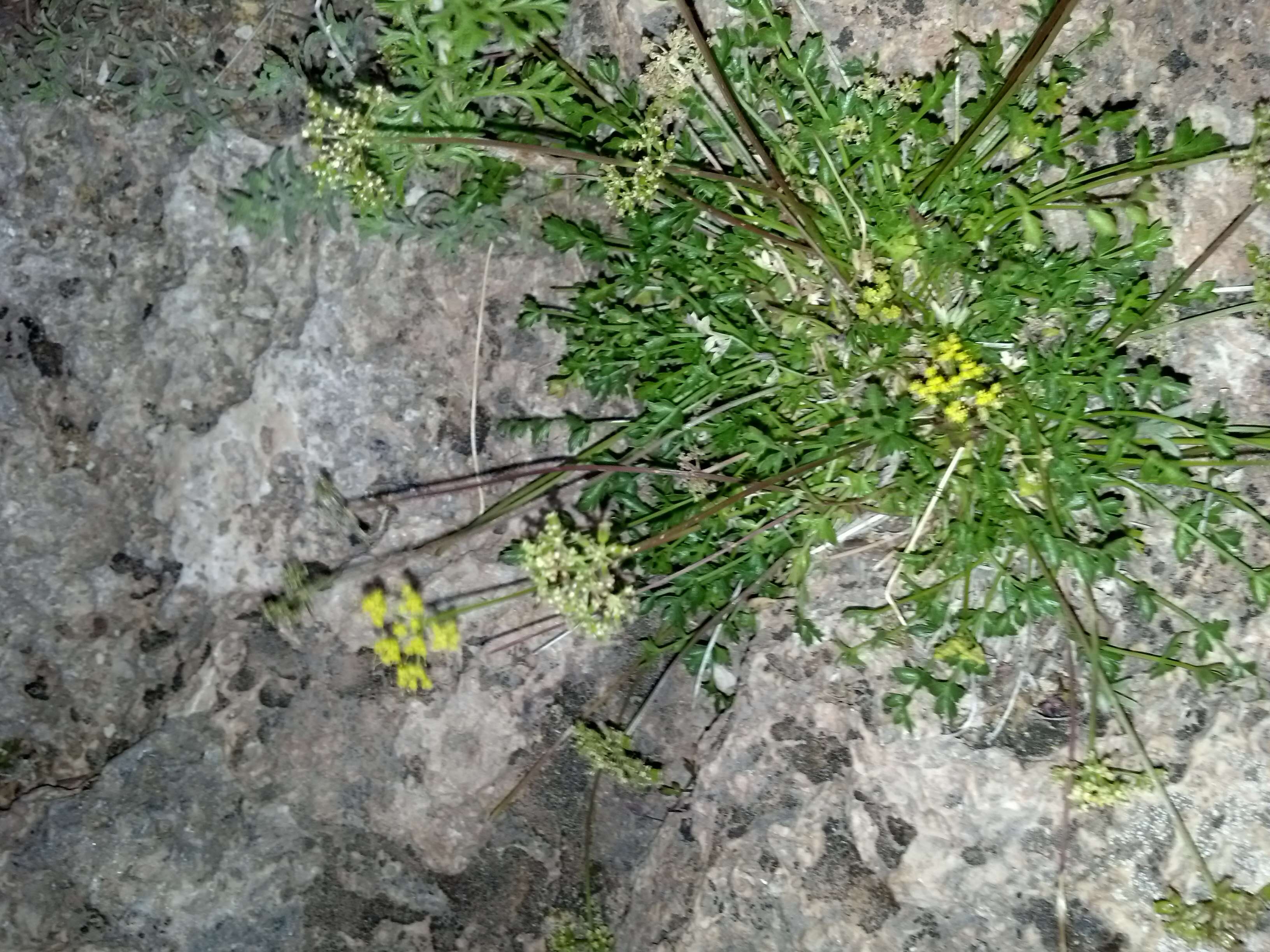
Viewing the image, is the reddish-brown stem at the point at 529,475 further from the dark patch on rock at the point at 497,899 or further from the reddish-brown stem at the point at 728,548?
the dark patch on rock at the point at 497,899

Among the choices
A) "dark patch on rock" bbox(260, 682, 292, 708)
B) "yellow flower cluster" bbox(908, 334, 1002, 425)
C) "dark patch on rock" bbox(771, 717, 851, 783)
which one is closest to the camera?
"yellow flower cluster" bbox(908, 334, 1002, 425)

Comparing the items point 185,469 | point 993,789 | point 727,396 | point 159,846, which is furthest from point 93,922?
point 993,789

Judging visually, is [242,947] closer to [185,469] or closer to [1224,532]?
[185,469]

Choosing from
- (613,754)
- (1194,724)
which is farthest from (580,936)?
(1194,724)

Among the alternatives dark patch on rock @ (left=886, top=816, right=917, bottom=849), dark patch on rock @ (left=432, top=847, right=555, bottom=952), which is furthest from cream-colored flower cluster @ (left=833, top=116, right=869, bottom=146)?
dark patch on rock @ (left=432, top=847, right=555, bottom=952)

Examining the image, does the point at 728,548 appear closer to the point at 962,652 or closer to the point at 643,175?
the point at 962,652

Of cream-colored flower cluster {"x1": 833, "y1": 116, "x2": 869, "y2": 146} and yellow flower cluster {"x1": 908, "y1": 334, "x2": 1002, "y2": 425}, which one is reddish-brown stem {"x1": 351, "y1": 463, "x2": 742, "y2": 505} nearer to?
yellow flower cluster {"x1": 908, "y1": 334, "x2": 1002, "y2": 425}
